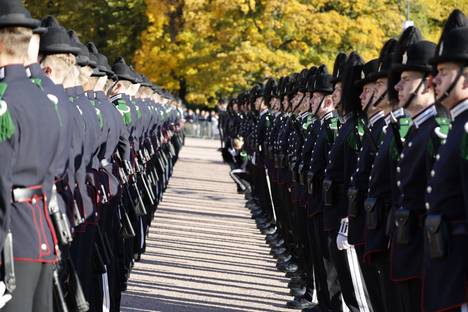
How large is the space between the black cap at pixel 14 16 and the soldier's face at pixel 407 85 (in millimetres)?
2144

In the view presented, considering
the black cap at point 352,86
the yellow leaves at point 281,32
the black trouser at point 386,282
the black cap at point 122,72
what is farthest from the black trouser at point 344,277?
the yellow leaves at point 281,32

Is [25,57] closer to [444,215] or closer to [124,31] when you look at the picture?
[444,215]

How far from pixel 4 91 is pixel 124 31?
1918 inches

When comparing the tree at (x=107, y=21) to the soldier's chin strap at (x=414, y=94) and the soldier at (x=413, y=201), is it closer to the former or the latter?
the soldier's chin strap at (x=414, y=94)

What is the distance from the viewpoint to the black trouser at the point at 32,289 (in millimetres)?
5992

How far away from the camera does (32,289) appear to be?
612cm

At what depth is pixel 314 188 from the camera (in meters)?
10.4

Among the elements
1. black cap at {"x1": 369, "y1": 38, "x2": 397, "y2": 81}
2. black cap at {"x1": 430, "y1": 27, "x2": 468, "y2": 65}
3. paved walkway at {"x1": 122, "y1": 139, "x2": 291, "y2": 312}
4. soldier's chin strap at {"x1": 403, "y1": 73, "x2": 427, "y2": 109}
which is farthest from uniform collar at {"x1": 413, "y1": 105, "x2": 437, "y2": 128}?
paved walkway at {"x1": 122, "y1": 139, "x2": 291, "y2": 312}

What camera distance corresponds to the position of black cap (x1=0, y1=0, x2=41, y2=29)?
6117mm

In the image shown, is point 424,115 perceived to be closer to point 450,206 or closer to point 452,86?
point 452,86

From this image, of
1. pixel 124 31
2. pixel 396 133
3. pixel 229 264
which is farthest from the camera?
pixel 124 31

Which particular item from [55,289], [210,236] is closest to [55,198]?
[55,289]

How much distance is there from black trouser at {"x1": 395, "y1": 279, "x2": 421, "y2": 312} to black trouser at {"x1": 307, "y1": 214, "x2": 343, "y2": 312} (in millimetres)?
2777

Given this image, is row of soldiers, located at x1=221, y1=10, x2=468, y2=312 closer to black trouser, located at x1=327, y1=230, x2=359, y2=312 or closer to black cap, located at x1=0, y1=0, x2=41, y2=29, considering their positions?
black trouser, located at x1=327, y1=230, x2=359, y2=312
